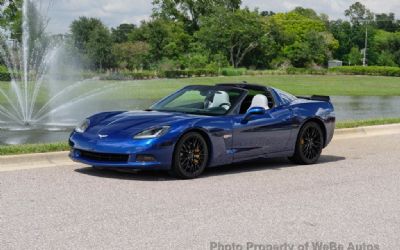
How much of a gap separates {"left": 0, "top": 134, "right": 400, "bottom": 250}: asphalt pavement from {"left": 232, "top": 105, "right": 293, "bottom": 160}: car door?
327 millimetres

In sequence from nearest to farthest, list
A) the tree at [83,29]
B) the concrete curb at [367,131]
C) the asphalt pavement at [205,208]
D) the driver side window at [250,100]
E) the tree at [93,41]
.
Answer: the asphalt pavement at [205,208], the driver side window at [250,100], the concrete curb at [367,131], the tree at [93,41], the tree at [83,29]

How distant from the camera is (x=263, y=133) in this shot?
984 cm

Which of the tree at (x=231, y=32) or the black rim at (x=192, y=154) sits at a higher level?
the tree at (x=231, y=32)

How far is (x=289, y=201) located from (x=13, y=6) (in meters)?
48.1

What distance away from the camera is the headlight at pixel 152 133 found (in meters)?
8.61

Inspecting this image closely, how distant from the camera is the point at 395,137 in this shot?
49.1 feet

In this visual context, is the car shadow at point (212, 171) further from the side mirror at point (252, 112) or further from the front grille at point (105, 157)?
the side mirror at point (252, 112)

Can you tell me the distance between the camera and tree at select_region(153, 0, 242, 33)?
353 ft

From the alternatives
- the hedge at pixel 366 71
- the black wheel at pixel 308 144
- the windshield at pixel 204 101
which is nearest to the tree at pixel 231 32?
the hedge at pixel 366 71

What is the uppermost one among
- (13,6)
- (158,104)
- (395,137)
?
(13,6)

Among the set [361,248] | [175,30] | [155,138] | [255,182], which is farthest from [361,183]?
[175,30]

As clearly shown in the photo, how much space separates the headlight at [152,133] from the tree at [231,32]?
7657 centimetres

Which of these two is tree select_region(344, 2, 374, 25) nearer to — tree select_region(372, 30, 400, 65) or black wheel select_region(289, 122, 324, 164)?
tree select_region(372, 30, 400, 65)

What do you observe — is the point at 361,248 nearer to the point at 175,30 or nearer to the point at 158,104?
the point at 158,104
